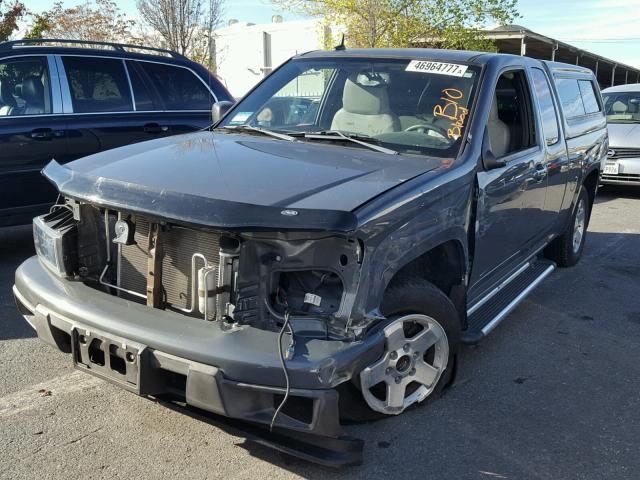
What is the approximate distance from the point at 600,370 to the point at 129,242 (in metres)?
3.11

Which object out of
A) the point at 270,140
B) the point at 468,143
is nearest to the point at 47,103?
the point at 270,140

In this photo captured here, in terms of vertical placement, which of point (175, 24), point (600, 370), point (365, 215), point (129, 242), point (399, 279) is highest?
point (175, 24)

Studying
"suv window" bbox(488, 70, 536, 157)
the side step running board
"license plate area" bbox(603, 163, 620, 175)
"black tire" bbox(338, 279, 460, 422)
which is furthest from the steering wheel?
"license plate area" bbox(603, 163, 620, 175)

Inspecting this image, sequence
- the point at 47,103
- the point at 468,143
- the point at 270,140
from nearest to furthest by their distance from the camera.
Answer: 1. the point at 468,143
2. the point at 270,140
3. the point at 47,103

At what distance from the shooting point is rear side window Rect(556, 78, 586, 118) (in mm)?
5465

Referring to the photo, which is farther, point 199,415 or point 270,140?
point 270,140

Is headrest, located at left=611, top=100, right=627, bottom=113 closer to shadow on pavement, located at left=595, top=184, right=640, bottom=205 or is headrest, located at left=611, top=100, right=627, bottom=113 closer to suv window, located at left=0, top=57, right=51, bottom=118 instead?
shadow on pavement, located at left=595, top=184, right=640, bottom=205

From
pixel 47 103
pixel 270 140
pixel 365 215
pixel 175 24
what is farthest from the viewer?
pixel 175 24

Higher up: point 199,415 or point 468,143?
point 468,143

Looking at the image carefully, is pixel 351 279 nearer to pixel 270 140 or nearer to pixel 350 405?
pixel 350 405

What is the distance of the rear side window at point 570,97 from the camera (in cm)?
546

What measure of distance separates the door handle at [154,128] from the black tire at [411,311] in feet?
14.0

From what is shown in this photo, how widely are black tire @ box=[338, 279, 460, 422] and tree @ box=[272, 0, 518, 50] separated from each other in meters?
14.4

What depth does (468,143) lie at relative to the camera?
3.62 m
